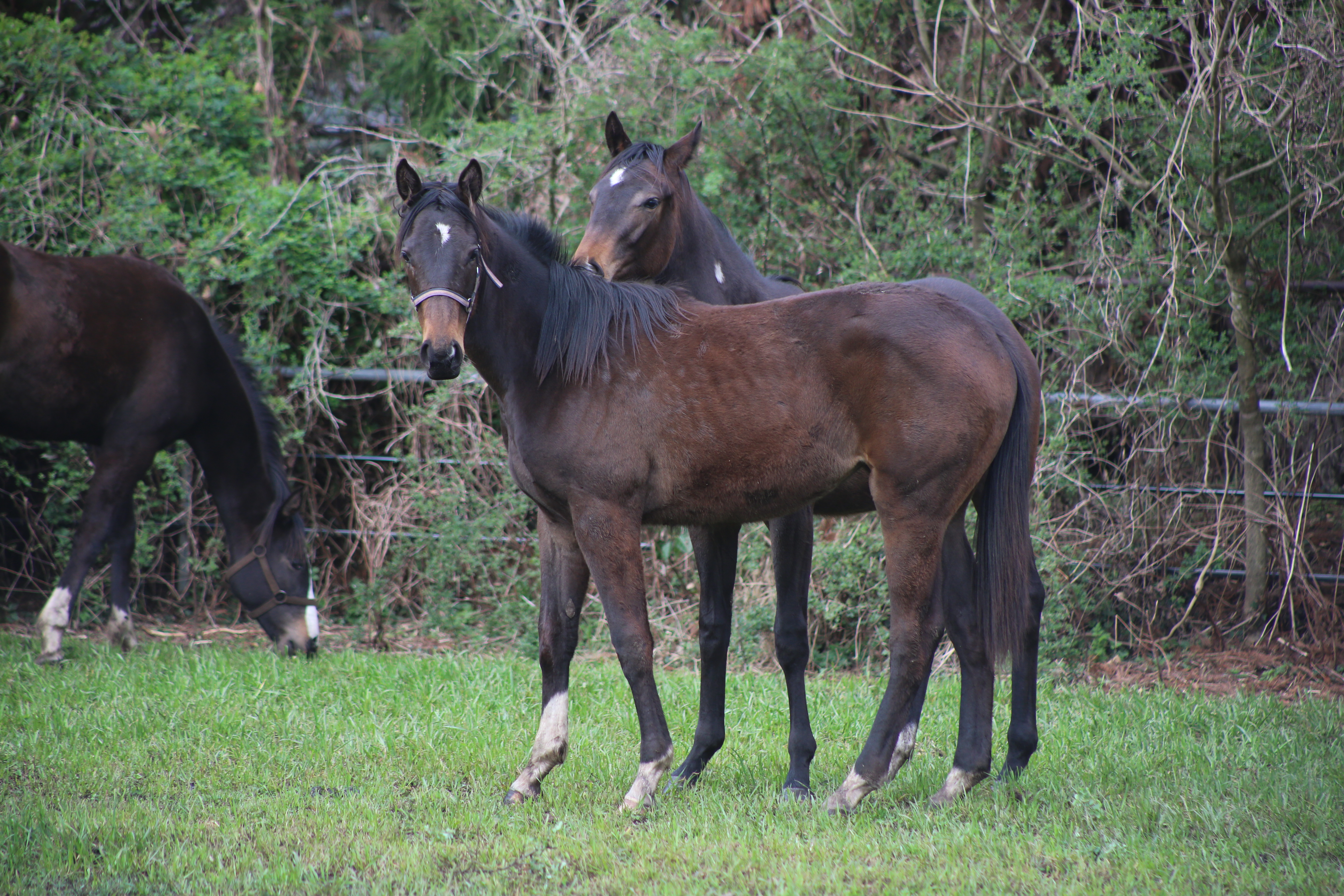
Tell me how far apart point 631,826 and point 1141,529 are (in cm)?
407

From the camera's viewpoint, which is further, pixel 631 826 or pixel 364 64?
pixel 364 64

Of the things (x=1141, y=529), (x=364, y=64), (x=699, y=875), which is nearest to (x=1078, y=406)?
(x=1141, y=529)

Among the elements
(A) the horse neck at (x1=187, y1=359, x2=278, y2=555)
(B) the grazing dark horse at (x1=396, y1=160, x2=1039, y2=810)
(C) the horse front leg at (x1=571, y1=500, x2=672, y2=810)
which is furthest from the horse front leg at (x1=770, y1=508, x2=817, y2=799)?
(A) the horse neck at (x1=187, y1=359, x2=278, y2=555)

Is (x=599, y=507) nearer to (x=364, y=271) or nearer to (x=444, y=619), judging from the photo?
(x=444, y=619)

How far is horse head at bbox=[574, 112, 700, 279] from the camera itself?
164 inches

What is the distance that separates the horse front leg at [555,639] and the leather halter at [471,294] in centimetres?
80

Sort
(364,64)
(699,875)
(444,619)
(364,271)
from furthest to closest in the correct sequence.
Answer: (364,64), (364,271), (444,619), (699,875)

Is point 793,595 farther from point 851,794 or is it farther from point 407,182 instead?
point 407,182

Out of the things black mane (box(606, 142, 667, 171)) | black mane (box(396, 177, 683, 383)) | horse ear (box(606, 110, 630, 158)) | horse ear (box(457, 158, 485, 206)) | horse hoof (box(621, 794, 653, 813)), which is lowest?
horse hoof (box(621, 794, 653, 813))

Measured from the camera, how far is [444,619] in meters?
6.93

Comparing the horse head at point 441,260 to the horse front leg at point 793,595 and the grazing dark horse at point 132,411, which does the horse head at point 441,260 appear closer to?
the horse front leg at point 793,595

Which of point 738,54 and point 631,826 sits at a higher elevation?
point 738,54

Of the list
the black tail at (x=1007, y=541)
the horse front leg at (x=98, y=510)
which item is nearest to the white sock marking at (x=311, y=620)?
the horse front leg at (x=98, y=510)

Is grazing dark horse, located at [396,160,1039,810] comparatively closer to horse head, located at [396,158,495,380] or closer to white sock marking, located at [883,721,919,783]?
horse head, located at [396,158,495,380]
